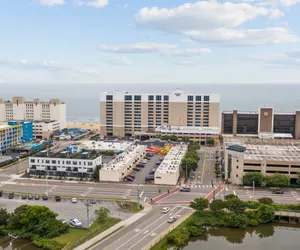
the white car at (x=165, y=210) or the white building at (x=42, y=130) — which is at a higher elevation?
the white building at (x=42, y=130)

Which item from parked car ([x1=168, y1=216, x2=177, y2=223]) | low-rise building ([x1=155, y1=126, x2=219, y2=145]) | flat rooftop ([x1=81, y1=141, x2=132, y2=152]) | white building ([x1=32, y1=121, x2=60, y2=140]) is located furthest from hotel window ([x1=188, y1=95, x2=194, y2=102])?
parked car ([x1=168, y1=216, x2=177, y2=223])

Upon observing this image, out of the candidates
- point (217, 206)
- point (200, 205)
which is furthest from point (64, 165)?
point (217, 206)

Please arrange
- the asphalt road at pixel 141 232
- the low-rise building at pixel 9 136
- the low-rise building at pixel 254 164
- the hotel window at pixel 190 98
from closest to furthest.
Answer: the asphalt road at pixel 141 232, the low-rise building at pixel 254 164, the low-rise building at pixel 9 136, the hotel window at pixel 190 98

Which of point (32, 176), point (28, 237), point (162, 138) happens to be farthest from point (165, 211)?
point (162, 138)

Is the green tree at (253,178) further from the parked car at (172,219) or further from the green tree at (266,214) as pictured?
the parked car at (172,219)

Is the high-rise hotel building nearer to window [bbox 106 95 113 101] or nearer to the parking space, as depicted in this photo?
window [bbox 106 95 113 101]

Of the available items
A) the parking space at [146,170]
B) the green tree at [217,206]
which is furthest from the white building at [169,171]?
the green tree at [217,206]
